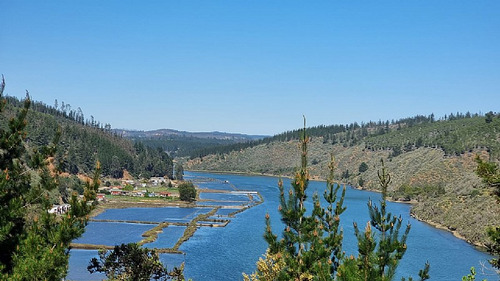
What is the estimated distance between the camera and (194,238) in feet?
247

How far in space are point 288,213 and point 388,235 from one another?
3625 mm

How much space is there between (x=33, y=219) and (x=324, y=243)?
10.7m

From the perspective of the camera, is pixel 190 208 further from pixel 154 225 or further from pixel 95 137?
pixel 95 137

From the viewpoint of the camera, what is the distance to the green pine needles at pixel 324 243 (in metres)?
14.1

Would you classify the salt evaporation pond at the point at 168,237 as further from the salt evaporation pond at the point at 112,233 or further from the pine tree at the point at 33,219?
the pine tree at the point at 33,219

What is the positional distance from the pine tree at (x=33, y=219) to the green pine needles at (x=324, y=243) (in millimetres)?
6206

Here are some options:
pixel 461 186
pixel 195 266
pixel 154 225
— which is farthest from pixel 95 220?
pixel 461 186

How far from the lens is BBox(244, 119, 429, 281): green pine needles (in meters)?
14.1

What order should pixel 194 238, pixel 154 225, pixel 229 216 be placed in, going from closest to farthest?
pixel 194 238 → pixel 154 225 → pixel 229 216

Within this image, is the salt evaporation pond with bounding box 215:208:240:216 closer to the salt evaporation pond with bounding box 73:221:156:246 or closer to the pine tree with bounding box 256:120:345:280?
the salt evaporation pond with bounding box 73:221:156:246

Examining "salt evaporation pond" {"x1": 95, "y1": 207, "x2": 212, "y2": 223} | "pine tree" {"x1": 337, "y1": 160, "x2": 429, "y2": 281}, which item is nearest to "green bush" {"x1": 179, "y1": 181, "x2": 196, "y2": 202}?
"salt evaporation pond" {"x1": 95, "y1": 207, "x2": 212, "y2": 223}

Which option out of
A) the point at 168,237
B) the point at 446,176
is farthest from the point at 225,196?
the point at 168,237

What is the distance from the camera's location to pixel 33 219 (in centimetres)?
1636

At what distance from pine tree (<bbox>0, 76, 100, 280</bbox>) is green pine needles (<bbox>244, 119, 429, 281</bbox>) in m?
6.21
